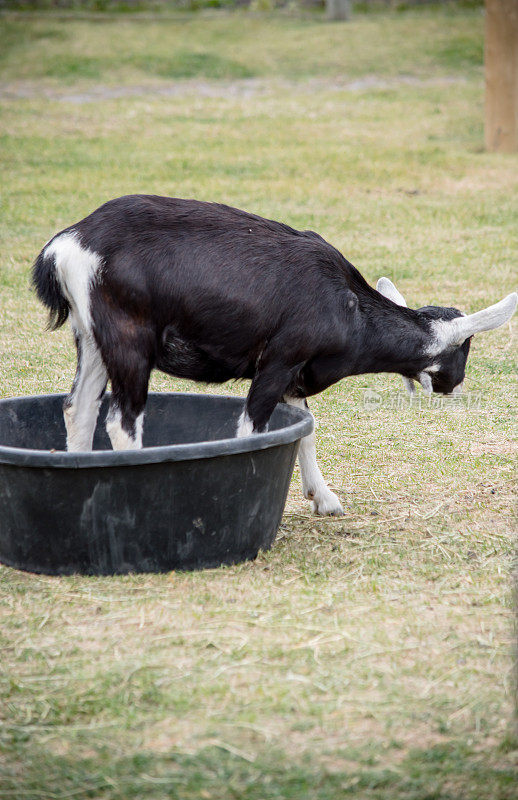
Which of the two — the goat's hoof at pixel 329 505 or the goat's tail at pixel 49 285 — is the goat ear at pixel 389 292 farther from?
the goat's tail at pixel 49 285

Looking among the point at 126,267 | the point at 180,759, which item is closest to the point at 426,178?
the point at 126,267

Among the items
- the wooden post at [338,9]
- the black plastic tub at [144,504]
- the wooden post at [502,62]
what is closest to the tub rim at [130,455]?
the black plastic tub at [144,504]

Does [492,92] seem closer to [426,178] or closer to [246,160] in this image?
[426,178]

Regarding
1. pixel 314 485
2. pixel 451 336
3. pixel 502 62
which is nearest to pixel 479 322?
pixel 451 336

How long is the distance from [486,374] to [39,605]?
15.0 ft

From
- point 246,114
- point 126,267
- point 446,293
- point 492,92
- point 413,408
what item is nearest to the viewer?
point 126,267

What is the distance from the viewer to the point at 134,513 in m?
4.16

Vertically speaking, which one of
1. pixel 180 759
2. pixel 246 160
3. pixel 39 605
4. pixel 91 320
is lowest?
pixel 246 160

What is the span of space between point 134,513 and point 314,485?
1.22 metres

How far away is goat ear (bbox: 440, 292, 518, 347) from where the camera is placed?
5.06 meters

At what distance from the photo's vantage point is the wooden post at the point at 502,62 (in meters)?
13.5

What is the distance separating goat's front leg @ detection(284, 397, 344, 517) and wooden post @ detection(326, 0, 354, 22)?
68.9 feet

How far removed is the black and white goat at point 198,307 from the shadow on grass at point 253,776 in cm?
177

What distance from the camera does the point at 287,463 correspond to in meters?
4.48
